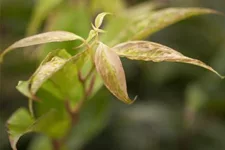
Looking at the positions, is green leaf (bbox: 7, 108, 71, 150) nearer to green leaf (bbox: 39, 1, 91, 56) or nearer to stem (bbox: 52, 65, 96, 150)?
stem (bbox: 52, 65, 96, 150)

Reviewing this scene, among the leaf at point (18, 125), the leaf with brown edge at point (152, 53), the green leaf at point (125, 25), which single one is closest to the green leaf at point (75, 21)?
the green leaf at point (125, 25)

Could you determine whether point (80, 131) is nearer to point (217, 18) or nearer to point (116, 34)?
point (116, 34)

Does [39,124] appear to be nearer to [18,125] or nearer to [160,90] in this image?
[18,125]

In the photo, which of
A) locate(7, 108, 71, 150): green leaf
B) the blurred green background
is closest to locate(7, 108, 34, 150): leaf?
locate(7, 108, 71, 150): green leaf

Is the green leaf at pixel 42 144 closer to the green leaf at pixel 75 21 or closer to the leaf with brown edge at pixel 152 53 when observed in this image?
the green leaf at pixel 75 21

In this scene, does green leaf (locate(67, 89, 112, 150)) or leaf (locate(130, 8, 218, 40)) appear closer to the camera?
leaf (locate(130, 8, 218, 40))

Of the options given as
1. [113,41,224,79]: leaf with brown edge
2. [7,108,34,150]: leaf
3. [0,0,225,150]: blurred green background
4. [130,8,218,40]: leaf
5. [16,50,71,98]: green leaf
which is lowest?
[0,0,225,150]: blurred green background
